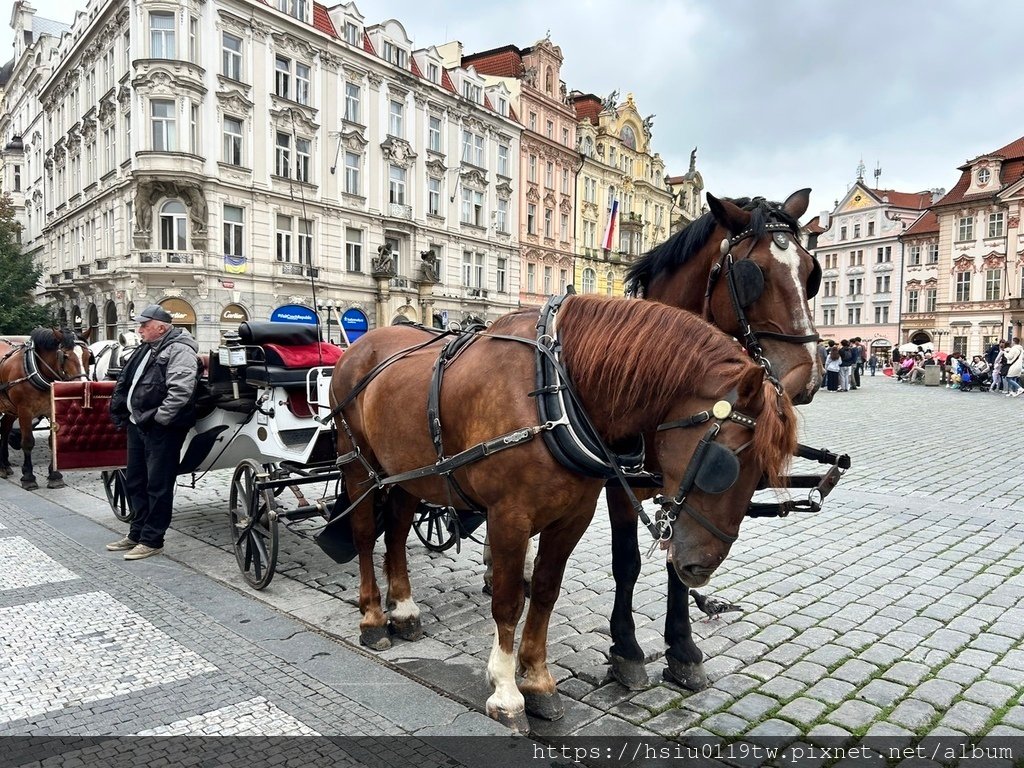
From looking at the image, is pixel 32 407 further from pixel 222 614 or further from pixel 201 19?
pixel 201 19

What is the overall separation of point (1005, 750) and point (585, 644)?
1.90 m

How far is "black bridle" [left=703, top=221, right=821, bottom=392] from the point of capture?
3188mm

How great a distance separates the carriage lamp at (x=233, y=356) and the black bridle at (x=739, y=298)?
3.55m

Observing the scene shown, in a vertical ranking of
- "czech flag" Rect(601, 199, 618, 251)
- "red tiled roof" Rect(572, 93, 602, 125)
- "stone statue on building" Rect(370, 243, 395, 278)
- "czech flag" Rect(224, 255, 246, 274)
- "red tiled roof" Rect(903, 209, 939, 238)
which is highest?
"red tiled roof" Rect(572, 93, 602, 125)

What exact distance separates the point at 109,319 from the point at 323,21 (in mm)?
15390

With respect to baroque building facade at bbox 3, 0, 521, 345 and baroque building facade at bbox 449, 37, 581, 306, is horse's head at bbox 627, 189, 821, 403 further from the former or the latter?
baroque building facade at bbox 449, 37, 581, 306

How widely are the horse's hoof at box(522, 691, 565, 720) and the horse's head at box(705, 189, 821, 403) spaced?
1.71 m

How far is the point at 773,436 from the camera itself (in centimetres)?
235

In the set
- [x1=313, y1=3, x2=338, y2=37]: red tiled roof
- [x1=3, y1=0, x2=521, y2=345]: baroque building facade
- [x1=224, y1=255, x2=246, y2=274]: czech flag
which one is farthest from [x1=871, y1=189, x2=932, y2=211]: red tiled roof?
[x1=224, y1=255, x2=246, y2=274]: czech flag

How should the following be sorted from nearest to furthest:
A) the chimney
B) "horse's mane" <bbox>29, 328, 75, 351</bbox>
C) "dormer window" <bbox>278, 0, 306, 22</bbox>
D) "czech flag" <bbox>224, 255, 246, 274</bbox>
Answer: "horse's mane" <bbox>29, 328, 75, 351</bbox>, "czech flag" <bbox>224, 255, 246, 274</bbox>, "dormer window" <bbox>278, 0, 306, 22</bbox>, the chimney

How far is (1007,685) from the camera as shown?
3.34 m

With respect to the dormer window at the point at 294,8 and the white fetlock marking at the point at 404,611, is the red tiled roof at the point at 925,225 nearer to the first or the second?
the dormer window at the point at 294,8

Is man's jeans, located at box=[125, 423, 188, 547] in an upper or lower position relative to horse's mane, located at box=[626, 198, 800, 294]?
lower

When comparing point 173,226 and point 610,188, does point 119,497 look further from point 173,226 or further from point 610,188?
point 610,188
